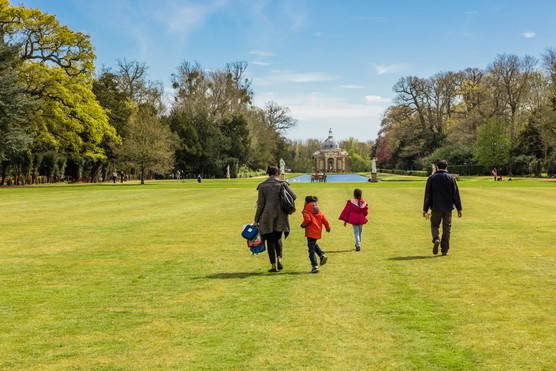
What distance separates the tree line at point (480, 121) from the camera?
2926 inches

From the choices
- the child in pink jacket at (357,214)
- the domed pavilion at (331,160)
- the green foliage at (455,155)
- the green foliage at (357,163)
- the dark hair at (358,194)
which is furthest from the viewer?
the domed pavilion at (331,160)

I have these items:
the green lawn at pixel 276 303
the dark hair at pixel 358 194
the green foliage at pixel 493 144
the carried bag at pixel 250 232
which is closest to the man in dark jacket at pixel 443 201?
the green lawn at pixel 276 303

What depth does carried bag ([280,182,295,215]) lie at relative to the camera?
10688 mm

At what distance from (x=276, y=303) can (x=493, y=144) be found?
7146 centimetres

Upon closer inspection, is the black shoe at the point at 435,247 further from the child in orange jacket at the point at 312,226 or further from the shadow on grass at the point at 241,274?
the shadow on grass at the point at 241,274

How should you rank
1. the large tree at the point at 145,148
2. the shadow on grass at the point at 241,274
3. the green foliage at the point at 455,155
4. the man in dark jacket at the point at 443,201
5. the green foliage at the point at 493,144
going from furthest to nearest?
the green foliage at the point at 455,155 → the green foliage at the point at 493,144 → the large tree at the point at 145,148 → the man in dark jacket at the point at 443,201 → the shadow on grass at the point at 241,274

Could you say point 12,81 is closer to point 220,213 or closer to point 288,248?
point 220,213

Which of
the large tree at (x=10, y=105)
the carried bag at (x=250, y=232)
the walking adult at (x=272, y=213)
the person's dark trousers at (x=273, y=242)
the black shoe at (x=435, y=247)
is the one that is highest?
the large tree at (x=10, y=105)

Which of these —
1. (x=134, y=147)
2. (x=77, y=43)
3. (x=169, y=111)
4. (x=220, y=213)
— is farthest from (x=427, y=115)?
(x=220, y=213)

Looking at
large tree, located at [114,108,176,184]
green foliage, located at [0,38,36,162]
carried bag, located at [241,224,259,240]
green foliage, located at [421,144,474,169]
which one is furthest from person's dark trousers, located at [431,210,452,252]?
green foliage, located at [421,144,474,169]

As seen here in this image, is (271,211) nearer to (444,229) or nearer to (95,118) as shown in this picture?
(444,229)

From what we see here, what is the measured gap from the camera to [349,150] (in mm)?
190000

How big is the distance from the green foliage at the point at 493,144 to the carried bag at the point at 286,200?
225 ft

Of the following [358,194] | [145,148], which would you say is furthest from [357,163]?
[358,194]
